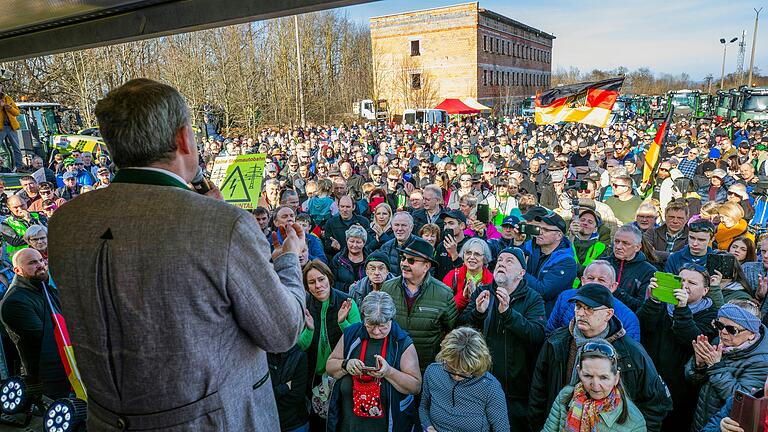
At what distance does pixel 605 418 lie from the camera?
2.78 metres

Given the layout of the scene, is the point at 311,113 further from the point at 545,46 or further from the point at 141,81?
the point at 545,46

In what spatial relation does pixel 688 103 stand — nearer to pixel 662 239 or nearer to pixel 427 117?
pixel 427 117

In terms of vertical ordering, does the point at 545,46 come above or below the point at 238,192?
above

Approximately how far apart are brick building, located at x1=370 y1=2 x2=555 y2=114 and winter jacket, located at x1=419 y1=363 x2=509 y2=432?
141 ft

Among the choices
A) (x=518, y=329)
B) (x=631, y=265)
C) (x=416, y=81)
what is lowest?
(x=518, y=329)

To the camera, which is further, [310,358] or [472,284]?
[472,284]

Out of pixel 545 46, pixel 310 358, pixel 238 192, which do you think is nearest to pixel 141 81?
pixel 238 192

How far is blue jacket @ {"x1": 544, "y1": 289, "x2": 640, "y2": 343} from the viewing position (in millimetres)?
3531

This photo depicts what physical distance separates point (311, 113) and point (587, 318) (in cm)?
3562

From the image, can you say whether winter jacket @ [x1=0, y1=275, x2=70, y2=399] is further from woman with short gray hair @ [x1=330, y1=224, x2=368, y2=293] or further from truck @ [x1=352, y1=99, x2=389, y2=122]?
truck @ [x1=352, y1=99, x2=389, y2=122]

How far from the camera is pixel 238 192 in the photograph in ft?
12.4

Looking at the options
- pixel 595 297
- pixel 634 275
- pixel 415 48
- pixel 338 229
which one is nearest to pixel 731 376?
pixel 595 297

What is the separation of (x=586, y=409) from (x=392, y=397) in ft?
3.85

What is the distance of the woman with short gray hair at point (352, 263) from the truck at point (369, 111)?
3380 centimetres
